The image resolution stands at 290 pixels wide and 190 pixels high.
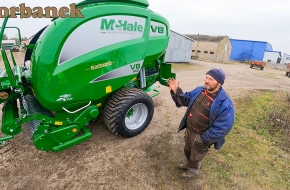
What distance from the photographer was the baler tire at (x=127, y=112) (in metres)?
3.27

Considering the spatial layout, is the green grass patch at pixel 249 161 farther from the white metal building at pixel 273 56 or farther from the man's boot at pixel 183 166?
the white metal building at pixel 273 56

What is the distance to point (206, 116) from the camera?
242cm

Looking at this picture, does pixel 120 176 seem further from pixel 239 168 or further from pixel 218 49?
pixel 218 49

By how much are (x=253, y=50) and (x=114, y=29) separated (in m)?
39.1

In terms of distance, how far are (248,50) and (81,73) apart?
3951 centimetres

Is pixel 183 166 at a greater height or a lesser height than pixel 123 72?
lesser

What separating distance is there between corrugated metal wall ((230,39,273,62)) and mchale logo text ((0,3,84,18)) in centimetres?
3881

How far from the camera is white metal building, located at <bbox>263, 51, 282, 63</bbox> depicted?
36094mm

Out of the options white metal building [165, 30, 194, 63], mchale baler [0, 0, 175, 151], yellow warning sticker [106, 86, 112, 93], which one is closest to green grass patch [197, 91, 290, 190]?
mchale baler [0, 0, 175, 151]

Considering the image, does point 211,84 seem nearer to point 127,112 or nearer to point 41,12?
point 127,112

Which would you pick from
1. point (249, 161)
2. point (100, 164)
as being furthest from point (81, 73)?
point (249, 161)

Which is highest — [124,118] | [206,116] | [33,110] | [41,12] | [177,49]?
[41,12]

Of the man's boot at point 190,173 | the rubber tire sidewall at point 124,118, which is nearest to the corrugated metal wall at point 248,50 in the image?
the rubber tire sidewall at point 124,118

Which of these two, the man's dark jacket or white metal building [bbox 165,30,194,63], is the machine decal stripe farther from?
white metal building [bbox 165,30,194,63]
